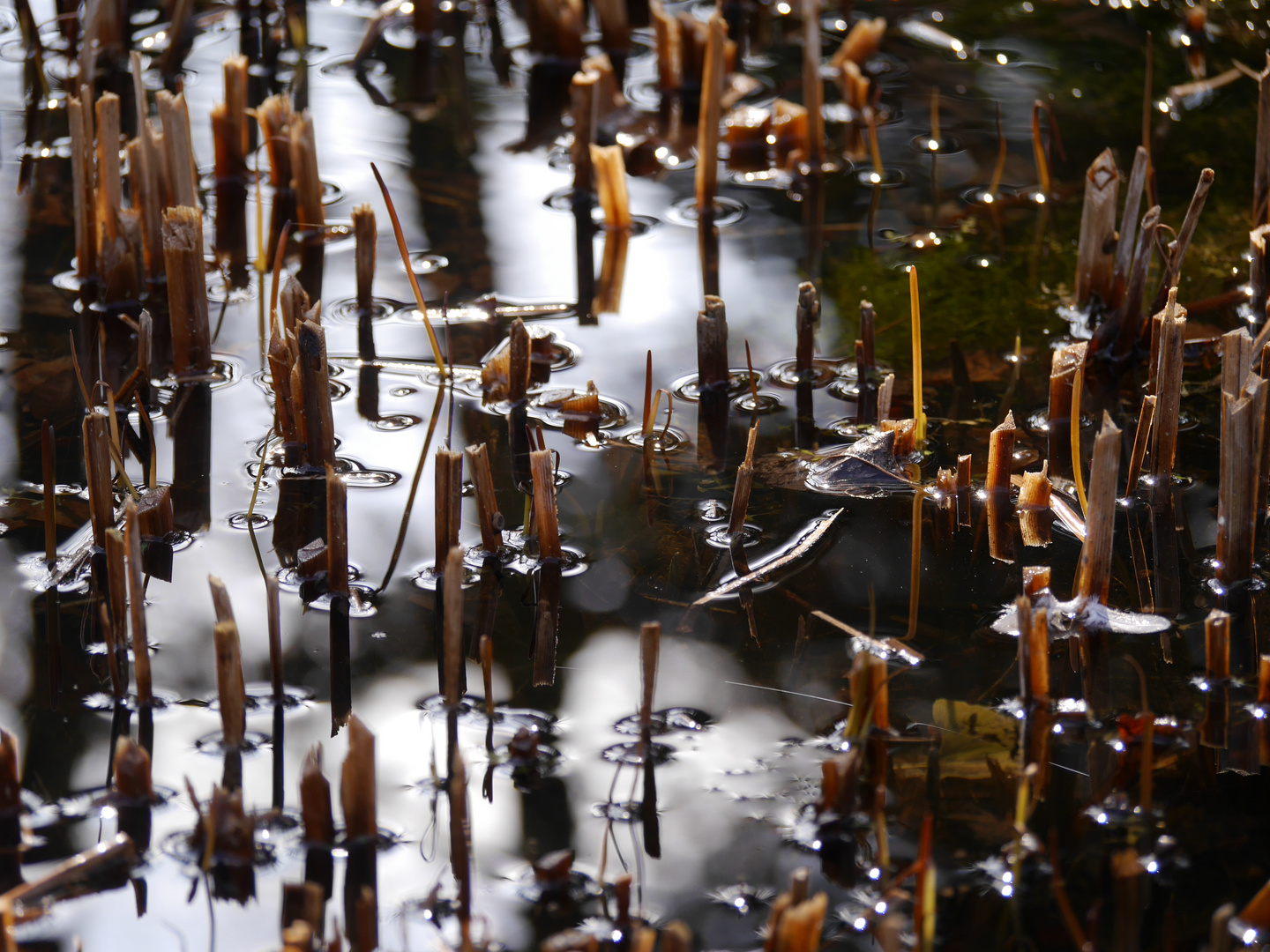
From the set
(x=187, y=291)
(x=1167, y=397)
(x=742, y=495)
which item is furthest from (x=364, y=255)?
(x=1167, y=397)

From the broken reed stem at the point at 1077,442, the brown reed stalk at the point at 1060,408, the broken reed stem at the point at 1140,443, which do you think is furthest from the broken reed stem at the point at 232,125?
the broken reed stem at the point at 1140,443

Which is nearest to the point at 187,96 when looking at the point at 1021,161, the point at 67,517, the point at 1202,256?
the point at 67,517

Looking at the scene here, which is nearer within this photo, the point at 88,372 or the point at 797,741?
the point at 797,741

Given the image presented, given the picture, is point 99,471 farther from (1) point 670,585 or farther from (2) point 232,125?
(2) point 232,125

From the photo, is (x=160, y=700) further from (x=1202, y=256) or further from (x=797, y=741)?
(x=1202, y=256)

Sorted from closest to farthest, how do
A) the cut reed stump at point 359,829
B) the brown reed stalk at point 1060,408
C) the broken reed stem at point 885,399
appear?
the cut reed stump at point 359,829 → the broken reed stem at point 885,399 → the brown reed stalk at point 1060,408

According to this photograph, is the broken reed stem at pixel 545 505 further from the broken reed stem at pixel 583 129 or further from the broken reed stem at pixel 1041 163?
the broken reed stem at pixel 1041 163
